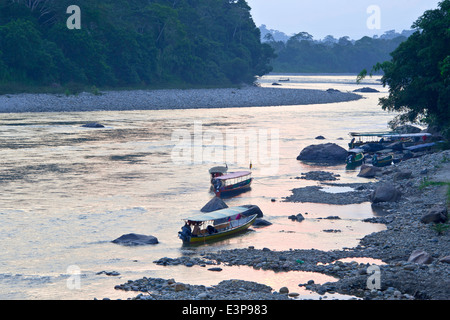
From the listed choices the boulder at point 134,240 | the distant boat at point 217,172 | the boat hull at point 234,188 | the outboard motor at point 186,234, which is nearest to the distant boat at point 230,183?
the boat hull at point 234,188

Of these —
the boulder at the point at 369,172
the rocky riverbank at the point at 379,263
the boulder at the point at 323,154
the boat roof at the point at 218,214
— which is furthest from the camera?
the boulder at the point at 323,154

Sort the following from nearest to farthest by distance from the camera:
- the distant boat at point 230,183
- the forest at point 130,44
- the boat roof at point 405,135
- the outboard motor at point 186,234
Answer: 1. the outboard motor at point 186,234
2. the distant boat at point 230,183
3. the boat roof at point 405,135
4. the forest at point 130,44

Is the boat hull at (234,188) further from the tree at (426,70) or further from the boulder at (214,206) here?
the tree at (426,70)

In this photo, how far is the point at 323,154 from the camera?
54125mm

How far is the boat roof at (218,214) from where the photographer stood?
96.5 feet

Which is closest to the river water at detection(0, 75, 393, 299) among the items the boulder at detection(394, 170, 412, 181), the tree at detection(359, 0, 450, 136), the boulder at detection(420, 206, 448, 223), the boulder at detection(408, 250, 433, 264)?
the boulder at detection(420, 206, 448, 223)

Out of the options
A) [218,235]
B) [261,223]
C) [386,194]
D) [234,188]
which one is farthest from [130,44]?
[218,235]

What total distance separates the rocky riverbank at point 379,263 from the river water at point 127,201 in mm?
866

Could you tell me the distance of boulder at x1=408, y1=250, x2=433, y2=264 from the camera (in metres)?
23.0

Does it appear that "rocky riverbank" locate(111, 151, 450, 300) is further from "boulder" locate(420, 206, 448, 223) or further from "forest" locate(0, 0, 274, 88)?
"forest" locate(0, 0, 274, 88)

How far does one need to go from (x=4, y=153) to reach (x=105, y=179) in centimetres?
1469

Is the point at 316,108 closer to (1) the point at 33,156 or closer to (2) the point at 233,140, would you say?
(2) the point at 233,140

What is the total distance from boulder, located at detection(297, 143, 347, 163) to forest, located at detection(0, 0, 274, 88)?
61.2 m
